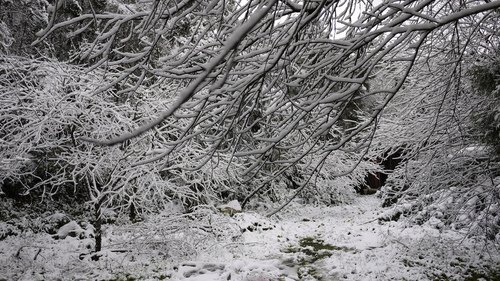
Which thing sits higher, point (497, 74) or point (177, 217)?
point (497, 74)

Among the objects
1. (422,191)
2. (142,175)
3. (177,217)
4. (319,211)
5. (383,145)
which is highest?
(383,145)

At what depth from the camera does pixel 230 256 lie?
308 inches

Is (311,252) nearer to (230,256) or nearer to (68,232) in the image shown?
(230,256)

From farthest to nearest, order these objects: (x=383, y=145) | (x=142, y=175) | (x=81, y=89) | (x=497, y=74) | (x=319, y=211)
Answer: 1. (x=319, y=211)
2. (x=383, y=145)
3. (x=142, y=175)
4. (x=81, y=89)
5. (x=497, y=74)

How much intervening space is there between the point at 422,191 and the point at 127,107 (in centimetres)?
652

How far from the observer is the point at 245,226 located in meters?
10.3

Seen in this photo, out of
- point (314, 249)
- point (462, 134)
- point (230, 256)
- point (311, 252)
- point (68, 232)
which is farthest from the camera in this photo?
point (314, 249)

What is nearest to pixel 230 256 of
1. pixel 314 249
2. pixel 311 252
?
pixel 311 252

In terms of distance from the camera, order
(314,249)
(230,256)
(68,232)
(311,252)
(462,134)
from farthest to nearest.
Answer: (314,249) < (311,252) < (68,232) < (230,256) < (462,134)

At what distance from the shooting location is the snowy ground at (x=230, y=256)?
21.3ft

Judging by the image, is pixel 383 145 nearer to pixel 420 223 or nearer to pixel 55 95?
pixel 420 223

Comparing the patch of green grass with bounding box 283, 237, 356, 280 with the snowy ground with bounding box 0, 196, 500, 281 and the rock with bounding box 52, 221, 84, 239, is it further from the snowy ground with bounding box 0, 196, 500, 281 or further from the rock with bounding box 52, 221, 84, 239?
the rock with bounding box 52, 221, 84, 239

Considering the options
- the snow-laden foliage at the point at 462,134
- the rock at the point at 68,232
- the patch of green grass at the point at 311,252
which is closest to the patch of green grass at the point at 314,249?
the patch of green grass at the point at 311,252

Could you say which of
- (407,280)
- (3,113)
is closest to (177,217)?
(3,113)
